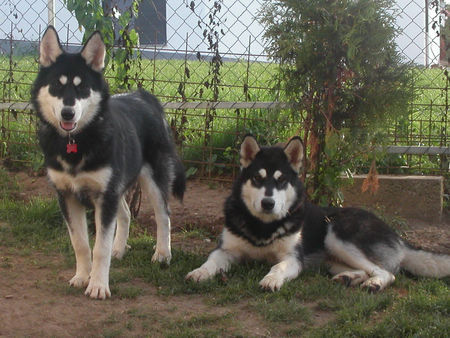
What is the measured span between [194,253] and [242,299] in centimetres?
107

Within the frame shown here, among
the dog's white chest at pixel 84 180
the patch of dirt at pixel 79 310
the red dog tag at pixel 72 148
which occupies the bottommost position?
the patch of dirt at pixel 79 310

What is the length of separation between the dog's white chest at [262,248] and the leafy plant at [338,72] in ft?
2.82

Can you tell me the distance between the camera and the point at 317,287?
4.04m

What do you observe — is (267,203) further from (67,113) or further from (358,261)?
(67,113)

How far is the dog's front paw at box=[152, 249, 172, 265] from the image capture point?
15.1 ft

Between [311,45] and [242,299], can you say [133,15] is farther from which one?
[242,299]

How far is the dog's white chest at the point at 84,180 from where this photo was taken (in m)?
3.91

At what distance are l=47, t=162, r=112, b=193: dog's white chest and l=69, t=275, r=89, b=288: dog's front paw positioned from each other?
59 cm

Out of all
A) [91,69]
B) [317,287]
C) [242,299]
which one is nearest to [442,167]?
[317,287]

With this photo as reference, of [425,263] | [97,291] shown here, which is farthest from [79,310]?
[425,263]

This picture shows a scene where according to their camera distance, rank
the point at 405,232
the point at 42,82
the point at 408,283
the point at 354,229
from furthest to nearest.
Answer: the point at 405,232 → the point at 354,229 → the point at 408,283 → the point at 42,82

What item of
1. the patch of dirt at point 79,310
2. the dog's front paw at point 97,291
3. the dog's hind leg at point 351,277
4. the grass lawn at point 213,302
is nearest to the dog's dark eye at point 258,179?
the grass lawn at point 213,302

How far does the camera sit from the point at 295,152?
4543 mm

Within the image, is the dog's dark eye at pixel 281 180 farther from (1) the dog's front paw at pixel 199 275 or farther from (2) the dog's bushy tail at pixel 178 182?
(2) the dog's bushy tail at pixel 178 182
